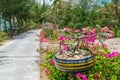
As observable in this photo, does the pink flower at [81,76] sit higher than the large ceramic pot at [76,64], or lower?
lower

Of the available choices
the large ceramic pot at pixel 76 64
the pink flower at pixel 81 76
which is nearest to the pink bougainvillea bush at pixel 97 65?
the pink flower at pixel 81 76

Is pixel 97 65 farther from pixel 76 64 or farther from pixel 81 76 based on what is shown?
pixel 76 64

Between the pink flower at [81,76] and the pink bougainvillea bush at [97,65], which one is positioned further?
the pink bougainvillea bush at [97,65]

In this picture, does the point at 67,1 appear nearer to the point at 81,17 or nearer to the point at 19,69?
the point at 81,17

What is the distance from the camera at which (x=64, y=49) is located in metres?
6.17

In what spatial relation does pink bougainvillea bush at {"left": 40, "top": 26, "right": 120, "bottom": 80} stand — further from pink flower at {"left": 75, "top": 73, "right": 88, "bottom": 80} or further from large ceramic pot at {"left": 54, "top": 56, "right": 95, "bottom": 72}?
large ceramic pot at {"left": 54, "top": 56, "right": 95, "bottom": 72}

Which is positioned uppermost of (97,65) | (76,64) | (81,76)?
(76,64)

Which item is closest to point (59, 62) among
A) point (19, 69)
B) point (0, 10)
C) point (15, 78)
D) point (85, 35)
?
point (85, 35)

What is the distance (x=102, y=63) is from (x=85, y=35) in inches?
31.4

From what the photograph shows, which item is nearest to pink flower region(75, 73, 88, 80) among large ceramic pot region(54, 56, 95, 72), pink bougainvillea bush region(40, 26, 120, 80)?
pink bougainvillea bush region(40, 26, 120, 80)

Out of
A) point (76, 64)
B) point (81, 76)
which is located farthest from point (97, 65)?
point (76, 64)

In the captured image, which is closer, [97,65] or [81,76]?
[81,76]

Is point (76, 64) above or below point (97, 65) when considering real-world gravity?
above

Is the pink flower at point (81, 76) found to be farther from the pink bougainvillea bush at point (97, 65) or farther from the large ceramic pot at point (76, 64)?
the large ceramic pot at point (76, 64)
